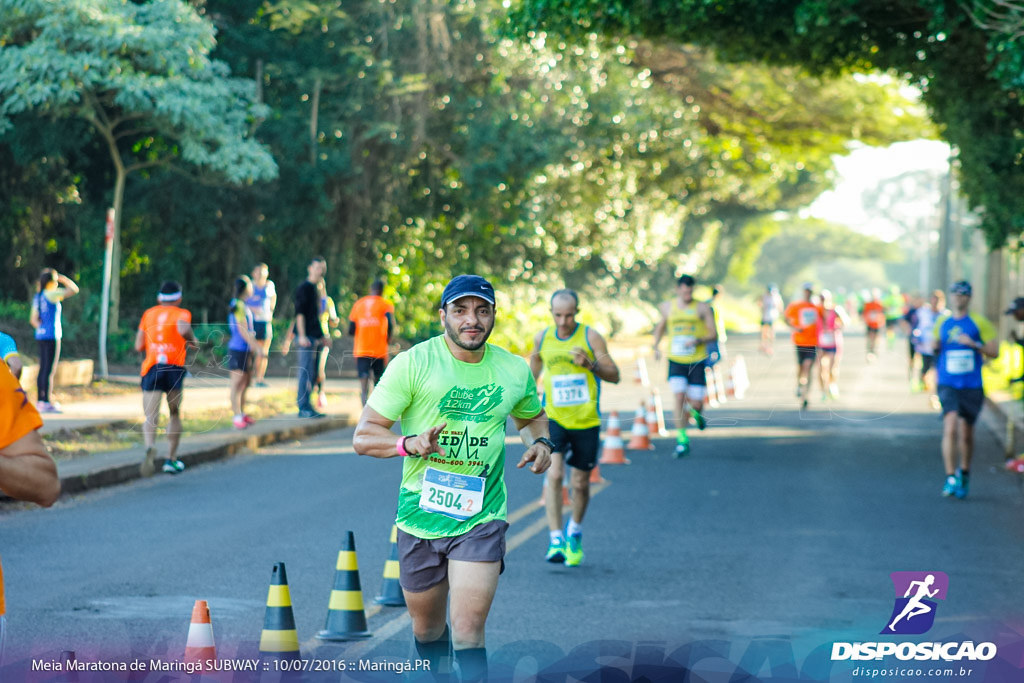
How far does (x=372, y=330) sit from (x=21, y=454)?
13.4 m

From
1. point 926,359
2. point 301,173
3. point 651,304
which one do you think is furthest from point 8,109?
point 651,304

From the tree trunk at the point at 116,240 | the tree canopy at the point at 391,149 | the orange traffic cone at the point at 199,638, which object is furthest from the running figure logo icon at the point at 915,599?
the tree trunk at the point at 116,240

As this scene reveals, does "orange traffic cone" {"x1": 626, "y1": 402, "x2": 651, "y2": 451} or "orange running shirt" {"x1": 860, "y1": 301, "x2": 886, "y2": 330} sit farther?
"orange running shirt" {"x1": 860, "y1": 301, "x2": 886, "y2": 330}

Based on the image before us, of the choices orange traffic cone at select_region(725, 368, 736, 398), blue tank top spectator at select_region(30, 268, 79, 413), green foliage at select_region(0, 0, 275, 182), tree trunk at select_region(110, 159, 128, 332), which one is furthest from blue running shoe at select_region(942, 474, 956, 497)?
tree trunk at select_region(110, 159, 128, 332)

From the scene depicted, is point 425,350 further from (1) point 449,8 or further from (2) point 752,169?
(2) point 752,169

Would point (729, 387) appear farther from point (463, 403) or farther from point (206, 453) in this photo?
point (463, 403)

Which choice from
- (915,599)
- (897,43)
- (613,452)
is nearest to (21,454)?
(915,599)

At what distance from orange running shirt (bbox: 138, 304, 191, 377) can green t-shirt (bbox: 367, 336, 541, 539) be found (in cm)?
797

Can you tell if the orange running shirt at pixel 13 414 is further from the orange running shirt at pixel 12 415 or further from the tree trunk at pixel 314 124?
the tree trunk at pixel 314 124

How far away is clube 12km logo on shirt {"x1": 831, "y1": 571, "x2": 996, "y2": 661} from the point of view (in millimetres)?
6621

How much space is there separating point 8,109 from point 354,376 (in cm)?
829

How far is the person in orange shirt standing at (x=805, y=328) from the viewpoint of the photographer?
838 inches

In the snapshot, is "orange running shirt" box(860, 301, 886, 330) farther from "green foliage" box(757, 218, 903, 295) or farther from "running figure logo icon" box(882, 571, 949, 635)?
"green foliage" box(757, 218, 903, 295)

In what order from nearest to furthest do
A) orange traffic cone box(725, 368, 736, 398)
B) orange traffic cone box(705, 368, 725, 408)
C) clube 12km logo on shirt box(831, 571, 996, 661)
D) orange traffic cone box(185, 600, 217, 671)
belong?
orange traffic cone box(185, 600, 217, 671) < clube 12km logo on shirt box(831, 571, 996, 661) < orange traffic cone box(705, 368, 725, 408) < orange traffic cone box(725, 368, 736, 398)
